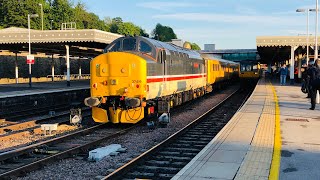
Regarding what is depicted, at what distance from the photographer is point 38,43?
3572 centimetres

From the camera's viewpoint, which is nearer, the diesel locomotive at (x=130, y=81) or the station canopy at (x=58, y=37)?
the diesel locomotive at (x=130, y=81)

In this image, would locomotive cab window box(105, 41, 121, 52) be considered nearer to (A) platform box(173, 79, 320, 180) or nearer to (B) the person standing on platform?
(A) platform box(173, 79, 320, 180)

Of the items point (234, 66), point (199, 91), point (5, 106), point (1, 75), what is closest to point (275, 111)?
point (199, 91)

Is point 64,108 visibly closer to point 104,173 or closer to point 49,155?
point 49,155

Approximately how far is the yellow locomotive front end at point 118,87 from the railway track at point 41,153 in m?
0.91

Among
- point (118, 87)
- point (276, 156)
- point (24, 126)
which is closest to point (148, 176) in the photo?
point (276, 156)

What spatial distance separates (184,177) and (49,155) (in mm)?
4421

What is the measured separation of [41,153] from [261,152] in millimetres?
5348

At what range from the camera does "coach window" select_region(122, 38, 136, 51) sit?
46.9ft

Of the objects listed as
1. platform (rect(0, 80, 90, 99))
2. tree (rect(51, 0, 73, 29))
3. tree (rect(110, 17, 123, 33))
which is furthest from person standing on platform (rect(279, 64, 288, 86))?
tree (rect(110, 17, 123, 33))

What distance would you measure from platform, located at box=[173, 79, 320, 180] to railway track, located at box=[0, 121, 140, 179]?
336 centimetres

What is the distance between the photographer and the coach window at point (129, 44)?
14289mm

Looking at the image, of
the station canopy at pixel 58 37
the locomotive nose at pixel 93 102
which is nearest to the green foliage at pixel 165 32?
the station canopy at pixel 58 37

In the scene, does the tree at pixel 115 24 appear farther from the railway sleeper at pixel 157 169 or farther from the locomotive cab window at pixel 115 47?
the railway sleeper at pixel 157 169
